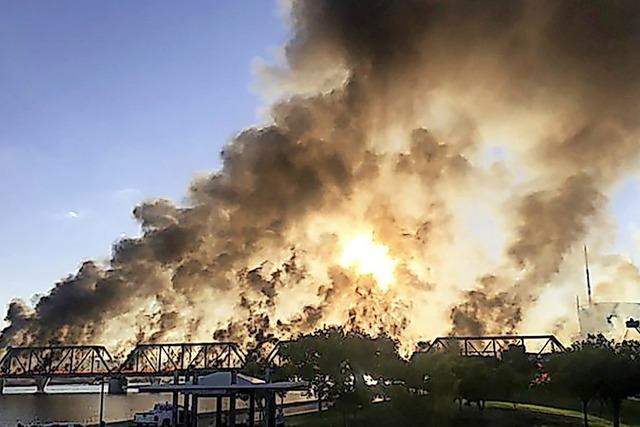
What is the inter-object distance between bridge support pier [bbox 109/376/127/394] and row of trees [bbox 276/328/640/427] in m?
70.7

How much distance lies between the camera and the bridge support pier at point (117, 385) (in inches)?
6256

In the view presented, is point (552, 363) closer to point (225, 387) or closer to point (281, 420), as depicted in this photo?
point (281, 420)

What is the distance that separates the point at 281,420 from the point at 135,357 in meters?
117

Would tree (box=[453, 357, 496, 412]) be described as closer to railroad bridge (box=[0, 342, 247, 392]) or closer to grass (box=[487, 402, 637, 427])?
grass (box=[487, 402, 637, 427])

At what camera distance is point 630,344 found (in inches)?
2822

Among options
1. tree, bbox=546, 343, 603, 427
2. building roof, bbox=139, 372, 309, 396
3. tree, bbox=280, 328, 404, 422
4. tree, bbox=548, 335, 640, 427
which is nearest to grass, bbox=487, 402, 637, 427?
tree, bbox=548, 335, 640, 427

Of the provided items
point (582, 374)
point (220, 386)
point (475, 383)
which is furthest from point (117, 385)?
point (220, 386)

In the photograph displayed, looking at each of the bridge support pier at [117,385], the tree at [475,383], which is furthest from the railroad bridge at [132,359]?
the tree at [475,383]

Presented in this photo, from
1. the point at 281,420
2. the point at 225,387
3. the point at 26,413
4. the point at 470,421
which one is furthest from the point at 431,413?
the point at 26,413

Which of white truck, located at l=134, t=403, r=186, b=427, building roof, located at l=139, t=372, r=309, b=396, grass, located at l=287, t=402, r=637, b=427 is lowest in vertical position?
→ grass, located at l=287, t=402, r=637, b=427

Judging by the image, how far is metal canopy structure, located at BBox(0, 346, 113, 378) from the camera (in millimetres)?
154000

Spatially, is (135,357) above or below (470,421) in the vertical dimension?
above

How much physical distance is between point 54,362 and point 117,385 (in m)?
14.7

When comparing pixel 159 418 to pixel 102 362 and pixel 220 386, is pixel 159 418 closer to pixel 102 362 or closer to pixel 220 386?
pixel 220 386
